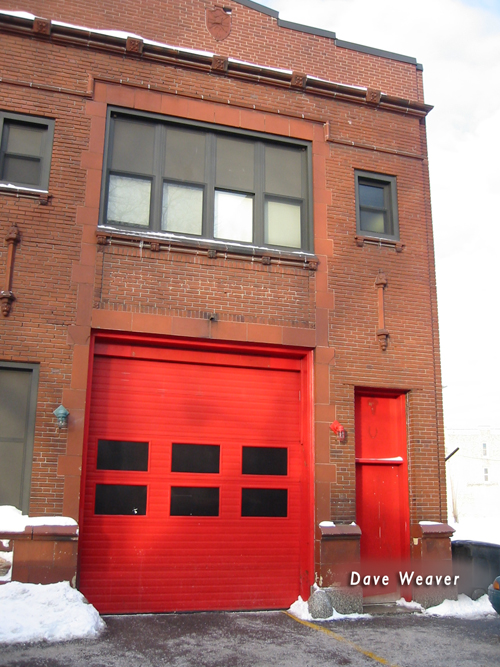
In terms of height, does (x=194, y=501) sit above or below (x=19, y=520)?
above

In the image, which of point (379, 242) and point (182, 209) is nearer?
point (182, 209)

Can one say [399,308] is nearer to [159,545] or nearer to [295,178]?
[295,178]

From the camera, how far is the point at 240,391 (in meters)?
10.0

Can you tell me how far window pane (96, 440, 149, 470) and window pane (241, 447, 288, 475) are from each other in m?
1.57

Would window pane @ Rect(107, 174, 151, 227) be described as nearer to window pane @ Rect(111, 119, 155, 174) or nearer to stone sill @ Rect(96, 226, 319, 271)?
window pane @ Rect(111, 119, 155, 174)

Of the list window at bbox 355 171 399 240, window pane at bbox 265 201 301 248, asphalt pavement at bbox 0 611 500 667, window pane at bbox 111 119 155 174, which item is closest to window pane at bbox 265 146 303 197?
window pane at bbox 265 201 301 248

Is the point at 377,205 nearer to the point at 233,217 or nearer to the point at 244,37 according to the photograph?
the point at 233,217

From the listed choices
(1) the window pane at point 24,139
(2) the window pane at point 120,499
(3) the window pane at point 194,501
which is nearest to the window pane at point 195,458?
(3) the window pane at point 194,501

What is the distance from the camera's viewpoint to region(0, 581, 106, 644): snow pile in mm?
7086

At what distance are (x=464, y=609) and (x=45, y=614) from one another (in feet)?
20.1

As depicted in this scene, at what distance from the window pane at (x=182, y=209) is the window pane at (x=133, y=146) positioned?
0.51 m

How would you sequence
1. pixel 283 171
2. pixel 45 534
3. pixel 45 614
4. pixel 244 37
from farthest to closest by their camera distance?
pixel 244 37 → pixel 283 171 → pixel 45 534 → pixel 45 614

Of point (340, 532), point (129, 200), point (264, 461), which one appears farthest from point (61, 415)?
point (340, 532)

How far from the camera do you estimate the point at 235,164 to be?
10.8 metres
